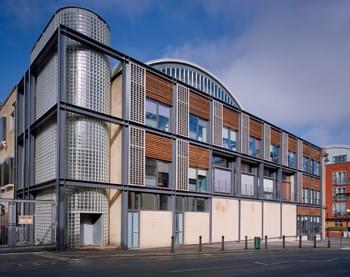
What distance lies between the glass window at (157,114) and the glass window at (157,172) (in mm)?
2357

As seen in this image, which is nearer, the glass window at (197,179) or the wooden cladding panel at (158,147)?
the wooden cladding panel at (158,147)

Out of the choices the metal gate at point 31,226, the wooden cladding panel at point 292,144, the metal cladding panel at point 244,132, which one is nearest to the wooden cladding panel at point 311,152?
the wooden cladding panel at point 292,144

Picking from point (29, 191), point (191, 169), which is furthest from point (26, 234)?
point (191, 169)

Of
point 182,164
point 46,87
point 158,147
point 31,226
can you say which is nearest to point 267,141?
point 182,164

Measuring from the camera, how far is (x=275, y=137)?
1812 inches

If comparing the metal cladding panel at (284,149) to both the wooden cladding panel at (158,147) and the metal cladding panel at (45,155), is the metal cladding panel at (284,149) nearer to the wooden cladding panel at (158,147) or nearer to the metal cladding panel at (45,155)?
the wooden cladding panel at (158,147)

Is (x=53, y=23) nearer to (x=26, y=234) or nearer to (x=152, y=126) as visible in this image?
(x=152, y=126)

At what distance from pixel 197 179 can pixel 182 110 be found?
544cm

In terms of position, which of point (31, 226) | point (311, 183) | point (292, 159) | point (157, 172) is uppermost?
point (292, 159)

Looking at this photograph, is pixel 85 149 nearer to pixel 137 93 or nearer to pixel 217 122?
pixel 137 93

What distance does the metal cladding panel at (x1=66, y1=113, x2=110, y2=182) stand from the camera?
25016 millimetres

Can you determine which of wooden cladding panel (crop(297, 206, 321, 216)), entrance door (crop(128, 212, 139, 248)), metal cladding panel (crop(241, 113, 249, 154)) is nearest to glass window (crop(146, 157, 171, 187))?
entrance door (crop(128, 212, 139, 248))

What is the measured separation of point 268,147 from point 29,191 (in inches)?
958

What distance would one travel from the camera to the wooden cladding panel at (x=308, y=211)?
165 ft
